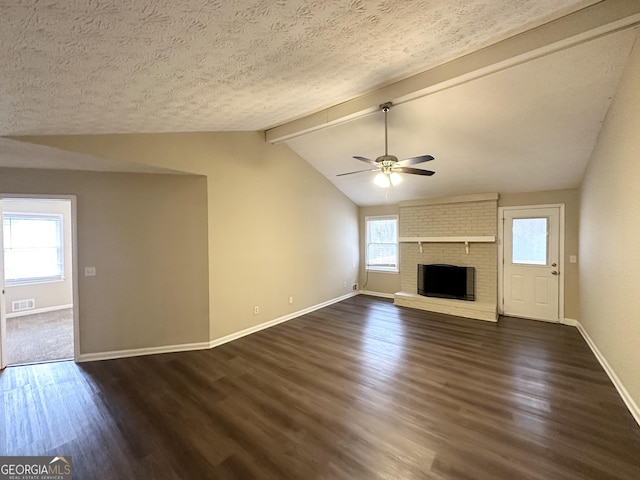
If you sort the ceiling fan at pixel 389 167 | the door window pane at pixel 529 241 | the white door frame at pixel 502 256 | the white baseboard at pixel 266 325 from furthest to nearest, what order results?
the door window pane at pixel 529 241 → the white door frame at pixel 502 256 → the white baseboard at pixel 266 325 → the ceiling fan at pixel 389 167

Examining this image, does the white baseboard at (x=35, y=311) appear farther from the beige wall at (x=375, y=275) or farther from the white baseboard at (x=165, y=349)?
the beige wall at (x=375, y=275)

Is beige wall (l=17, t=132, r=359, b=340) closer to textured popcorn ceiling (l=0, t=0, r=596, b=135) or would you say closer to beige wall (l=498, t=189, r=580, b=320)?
textured popcorn ceiling (l=0, t=0, r=596, b=135)

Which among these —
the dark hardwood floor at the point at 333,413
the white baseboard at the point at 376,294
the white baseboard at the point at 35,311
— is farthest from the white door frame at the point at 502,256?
the white baseboard at the point at 35,311

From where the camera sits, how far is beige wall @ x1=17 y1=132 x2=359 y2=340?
339 cm

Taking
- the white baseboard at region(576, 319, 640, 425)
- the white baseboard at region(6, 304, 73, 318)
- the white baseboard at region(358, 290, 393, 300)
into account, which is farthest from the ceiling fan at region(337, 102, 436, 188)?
the white baseboard at region(6, 304, 73, 318)

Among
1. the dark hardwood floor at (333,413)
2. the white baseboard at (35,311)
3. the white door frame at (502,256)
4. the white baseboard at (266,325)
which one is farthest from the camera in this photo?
the white baseboard at (35,311)

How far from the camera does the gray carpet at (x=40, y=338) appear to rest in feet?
11.6

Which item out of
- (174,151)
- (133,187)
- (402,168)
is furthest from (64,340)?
(402,168)

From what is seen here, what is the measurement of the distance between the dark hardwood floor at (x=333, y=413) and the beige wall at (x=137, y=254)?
0.40 meters

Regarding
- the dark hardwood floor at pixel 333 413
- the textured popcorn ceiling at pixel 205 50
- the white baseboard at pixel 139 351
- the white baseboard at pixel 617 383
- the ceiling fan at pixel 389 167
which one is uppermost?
the textured popcorn ceiling at pixel 205 50

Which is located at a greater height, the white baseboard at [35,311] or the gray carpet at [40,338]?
the white baseboard at [35,311]

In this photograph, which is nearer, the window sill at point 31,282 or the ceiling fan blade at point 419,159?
the ceiling fan blade at point 419,159

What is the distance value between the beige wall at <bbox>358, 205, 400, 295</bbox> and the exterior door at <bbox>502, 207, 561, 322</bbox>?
2.25m

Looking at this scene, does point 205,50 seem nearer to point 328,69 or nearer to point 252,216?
point 328,69
